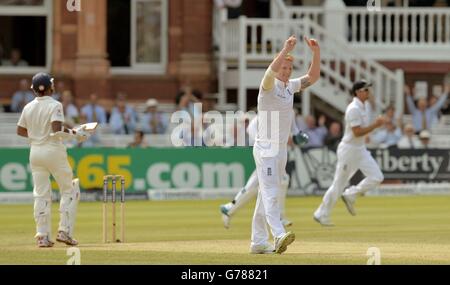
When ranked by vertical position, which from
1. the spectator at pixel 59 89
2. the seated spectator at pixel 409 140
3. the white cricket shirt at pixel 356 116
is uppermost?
the white cricket shirt at pixel 356 116

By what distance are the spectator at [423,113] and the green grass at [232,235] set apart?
410cm

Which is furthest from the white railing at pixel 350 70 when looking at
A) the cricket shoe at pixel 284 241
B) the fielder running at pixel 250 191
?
the cricket shoe at pixel 284 241

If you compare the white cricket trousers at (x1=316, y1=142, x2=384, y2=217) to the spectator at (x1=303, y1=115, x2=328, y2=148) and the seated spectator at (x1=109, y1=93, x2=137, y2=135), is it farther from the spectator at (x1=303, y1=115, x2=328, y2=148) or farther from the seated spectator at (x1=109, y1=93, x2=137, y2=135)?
the seated spectator at (x1=109, y1=93, x2=137, y2=135)

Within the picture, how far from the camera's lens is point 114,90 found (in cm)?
3691

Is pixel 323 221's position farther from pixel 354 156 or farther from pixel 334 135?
pixel 334 135

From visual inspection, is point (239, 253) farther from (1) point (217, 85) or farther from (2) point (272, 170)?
(1) point (217, 85)

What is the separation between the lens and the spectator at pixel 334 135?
112 feet

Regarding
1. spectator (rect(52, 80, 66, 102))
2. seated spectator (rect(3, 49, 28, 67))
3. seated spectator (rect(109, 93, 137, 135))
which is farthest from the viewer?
seated spectator (rect(3, 49, 28, 67))

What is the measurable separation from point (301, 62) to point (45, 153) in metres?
17.9

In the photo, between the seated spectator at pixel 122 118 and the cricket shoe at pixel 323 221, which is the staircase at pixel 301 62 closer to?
the seated spectator at pixel 122 118

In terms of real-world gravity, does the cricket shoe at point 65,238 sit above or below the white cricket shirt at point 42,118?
below

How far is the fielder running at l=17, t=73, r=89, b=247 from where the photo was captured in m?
19.1

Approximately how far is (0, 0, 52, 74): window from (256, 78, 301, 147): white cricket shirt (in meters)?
19.2

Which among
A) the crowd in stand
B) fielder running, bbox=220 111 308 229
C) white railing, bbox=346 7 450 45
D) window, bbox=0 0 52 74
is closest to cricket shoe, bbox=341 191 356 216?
fielder running, bbox=220 111 308 229
